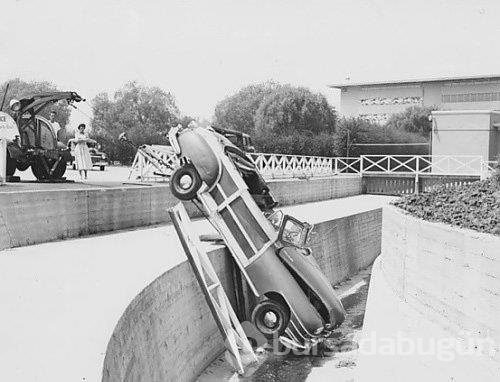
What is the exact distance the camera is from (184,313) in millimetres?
10461

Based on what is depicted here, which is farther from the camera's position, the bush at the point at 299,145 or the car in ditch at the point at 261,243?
the bush at the point at 299,145

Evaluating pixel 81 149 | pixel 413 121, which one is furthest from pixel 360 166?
pixel 81 149

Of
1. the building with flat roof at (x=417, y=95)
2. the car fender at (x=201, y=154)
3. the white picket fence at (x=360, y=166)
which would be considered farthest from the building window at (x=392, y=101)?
the car fender at (x=201, y=154)

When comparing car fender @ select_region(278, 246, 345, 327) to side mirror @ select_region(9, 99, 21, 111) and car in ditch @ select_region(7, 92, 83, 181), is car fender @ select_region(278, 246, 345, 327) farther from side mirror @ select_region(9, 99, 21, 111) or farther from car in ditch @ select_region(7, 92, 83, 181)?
side mirror @ select_region(9, 99, 21, 111)

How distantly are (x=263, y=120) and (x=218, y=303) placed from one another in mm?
51925

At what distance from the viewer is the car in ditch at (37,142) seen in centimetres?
1877

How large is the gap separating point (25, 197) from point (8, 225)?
805 millimetres

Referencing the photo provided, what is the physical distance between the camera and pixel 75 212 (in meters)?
14.6

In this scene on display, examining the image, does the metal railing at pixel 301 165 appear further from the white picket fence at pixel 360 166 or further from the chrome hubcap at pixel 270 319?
the chrome hubcap at pixel 270 319

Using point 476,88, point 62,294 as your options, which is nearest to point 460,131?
point 476,88

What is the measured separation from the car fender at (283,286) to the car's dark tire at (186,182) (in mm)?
1773

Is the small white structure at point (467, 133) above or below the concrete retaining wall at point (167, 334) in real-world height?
above

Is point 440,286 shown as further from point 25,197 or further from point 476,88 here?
point 476,88

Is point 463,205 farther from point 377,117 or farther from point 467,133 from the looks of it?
point 377,117
